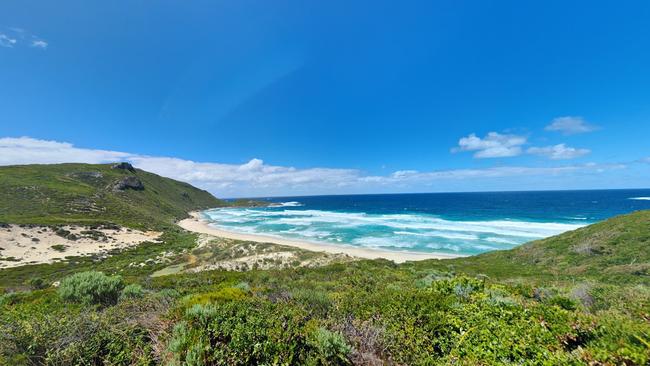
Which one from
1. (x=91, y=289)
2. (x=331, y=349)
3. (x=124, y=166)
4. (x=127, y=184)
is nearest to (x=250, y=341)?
(x=331, y=349)

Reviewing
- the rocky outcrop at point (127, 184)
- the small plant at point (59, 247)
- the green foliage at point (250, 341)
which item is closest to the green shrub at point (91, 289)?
the green foliage at point (250, 341)

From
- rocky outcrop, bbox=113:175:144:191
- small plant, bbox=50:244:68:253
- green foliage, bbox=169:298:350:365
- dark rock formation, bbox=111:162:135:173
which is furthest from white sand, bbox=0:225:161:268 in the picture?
dark rock formation, bbox=111:162:135:173

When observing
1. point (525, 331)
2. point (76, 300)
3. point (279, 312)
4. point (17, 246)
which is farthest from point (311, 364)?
point (17, 246)

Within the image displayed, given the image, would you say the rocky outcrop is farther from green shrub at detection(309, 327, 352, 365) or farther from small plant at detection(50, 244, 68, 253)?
green shrub at detection(309, 327, 352, 365)

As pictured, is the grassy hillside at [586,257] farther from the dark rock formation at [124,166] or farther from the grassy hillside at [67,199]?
the dark rock formation at [124,166]

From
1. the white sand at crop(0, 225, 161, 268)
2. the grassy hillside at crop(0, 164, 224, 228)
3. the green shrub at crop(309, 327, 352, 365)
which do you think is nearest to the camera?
the green shrub at crop(309, 327, 352, 365)

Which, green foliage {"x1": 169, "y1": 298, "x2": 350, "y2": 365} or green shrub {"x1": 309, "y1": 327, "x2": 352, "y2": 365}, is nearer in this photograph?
green foliage {"x1": 169, "y1": 298, "x2": 350, "y2": 365}

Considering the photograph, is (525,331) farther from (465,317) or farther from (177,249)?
(177,249)

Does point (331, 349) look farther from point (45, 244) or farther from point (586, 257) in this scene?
point (45, 244)
